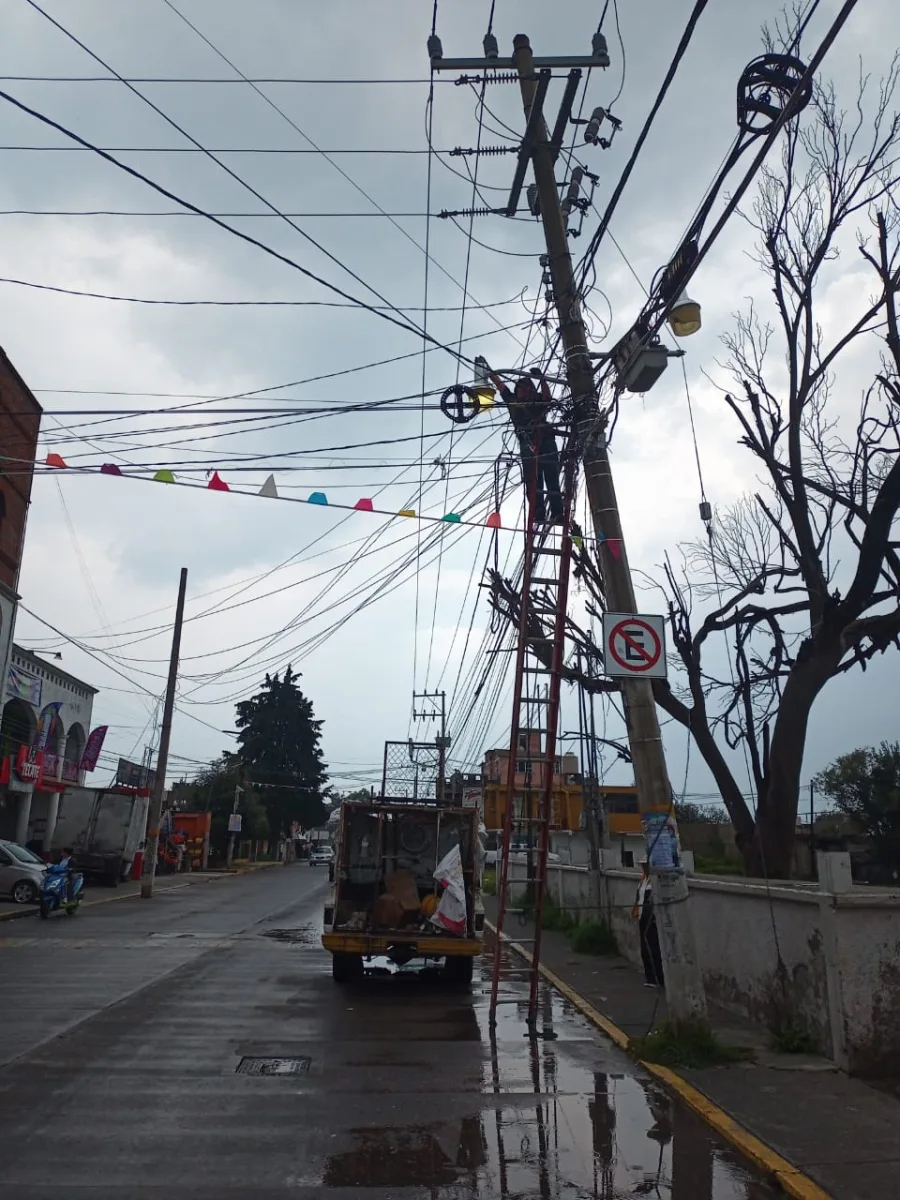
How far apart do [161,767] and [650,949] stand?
829 inches

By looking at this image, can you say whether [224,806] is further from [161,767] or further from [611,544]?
[611,544]

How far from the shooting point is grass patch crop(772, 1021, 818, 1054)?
8.65 meters

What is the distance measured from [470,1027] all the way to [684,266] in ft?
25.7

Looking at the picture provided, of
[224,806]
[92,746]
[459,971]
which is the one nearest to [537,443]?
[459,971]

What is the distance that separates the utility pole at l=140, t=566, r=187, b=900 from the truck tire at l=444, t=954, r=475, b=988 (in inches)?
696

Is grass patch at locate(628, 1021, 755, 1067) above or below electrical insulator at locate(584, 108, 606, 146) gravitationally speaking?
below

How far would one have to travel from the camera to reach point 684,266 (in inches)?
361

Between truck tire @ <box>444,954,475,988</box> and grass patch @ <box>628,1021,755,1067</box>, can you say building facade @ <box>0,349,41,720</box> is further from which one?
grass patch @ <box>628,1021,755,1067</box>

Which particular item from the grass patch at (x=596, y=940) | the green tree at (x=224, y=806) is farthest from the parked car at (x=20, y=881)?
the green tree at (x=224, y=806)

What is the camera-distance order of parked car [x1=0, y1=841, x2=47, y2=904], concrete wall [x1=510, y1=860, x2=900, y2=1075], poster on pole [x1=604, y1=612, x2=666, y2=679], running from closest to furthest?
concrete wall [x1=510, y1=860, x2=900, y2=1075], poster on pole [x1=604, y1=612, x2=666, y2=679], parked car [x1=0, y1=841, x2=47, y2=904]

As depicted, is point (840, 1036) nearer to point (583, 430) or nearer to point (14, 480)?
point (583, 430)

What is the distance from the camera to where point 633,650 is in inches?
384

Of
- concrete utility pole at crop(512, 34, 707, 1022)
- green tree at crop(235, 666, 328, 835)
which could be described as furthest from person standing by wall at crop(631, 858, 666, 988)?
green tree at crop(235, 666, 328, 835)

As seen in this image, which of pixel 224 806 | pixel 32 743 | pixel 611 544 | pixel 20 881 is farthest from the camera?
pixel 224 806
